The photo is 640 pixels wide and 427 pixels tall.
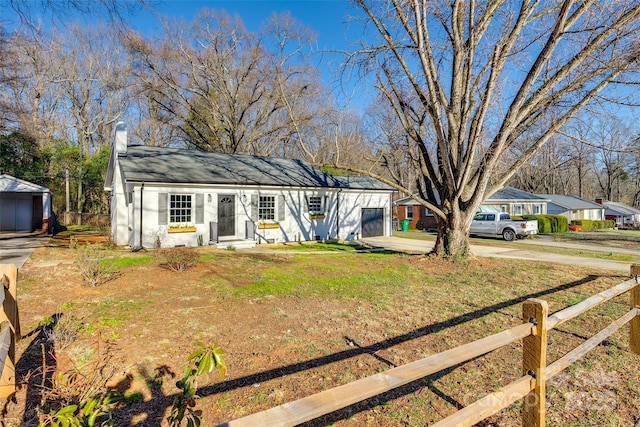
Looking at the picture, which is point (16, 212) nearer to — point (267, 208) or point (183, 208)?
point (183, 208)

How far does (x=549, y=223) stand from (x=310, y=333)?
29352mm

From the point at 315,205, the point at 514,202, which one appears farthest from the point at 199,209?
the point at 514,202

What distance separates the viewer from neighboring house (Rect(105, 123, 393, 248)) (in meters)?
13.3

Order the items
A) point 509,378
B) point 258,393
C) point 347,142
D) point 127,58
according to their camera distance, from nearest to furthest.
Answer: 1. point 258,393
2. point 509,378
3. point 347,142
4. point 127,58

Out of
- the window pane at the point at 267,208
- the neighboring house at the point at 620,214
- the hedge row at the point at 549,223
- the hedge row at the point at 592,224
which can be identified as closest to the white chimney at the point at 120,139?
the window pane at the point at 267,208

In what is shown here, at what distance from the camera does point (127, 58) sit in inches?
1028

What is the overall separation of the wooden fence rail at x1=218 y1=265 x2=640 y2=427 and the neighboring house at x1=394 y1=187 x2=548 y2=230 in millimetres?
26717

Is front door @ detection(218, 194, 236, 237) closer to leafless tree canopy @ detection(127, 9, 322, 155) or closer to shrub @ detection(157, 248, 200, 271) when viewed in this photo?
shrub @ detection(157, 248, 200, 271)

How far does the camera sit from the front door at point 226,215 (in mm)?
15039

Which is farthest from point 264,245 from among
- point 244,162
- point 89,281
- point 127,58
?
point 127,58

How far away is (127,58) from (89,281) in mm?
25269

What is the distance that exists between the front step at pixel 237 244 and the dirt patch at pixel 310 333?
4.90 m

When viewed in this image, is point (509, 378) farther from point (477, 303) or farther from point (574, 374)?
point (477, 303)

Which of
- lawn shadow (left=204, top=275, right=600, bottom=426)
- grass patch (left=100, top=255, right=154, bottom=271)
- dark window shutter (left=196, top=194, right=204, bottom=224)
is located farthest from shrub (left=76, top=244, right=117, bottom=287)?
dark window shutter (left=196, top=194, right=204, bottom=224)
